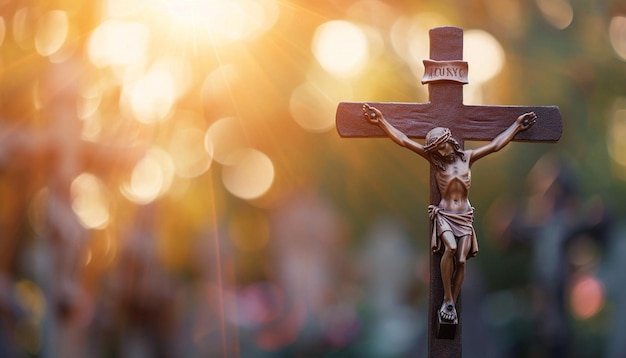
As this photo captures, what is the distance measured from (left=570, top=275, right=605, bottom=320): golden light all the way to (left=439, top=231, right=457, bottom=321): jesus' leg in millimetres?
3118

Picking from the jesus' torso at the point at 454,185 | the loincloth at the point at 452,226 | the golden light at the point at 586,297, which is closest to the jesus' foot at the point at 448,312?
the loincloth at the point at 452,226

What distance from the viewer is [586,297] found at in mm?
6934

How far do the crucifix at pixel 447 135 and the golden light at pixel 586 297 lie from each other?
115 inches

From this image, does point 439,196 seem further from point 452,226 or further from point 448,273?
point 448,273

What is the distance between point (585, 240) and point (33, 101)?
424 centimetres

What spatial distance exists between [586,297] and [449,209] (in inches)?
129

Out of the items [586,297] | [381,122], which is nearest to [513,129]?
[381,122]

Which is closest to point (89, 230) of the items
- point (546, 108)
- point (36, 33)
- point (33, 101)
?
point (33, 101)

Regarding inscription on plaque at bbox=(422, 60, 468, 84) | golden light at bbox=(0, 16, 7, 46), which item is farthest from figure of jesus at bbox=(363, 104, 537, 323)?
golden light at bbox=(0, 16, 7, 46)

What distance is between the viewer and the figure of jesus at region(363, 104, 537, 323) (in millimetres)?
4043

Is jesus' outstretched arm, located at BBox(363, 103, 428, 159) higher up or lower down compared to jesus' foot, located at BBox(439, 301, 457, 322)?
higher up

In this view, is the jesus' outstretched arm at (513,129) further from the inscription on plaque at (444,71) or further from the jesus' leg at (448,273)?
the jesus' leg at (448,273)

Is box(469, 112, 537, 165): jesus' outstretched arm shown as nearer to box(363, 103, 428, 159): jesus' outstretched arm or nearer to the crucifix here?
the crucifix

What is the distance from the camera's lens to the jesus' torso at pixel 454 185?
4.07 meters
